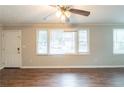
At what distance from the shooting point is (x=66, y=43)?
8695 mm

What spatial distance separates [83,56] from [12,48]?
128 inches

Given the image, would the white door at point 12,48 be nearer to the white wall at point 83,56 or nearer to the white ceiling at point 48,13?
the white wall at point 83,56

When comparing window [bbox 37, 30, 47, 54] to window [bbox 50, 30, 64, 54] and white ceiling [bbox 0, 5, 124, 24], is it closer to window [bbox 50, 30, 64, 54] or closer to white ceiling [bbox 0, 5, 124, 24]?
window [bbox 50, 30, 64, 54]

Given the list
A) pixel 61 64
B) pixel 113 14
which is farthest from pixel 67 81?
pixel 113 14

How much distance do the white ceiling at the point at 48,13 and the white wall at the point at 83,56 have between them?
0.42 m

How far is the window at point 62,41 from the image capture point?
865 centimetres

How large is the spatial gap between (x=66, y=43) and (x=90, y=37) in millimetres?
1133

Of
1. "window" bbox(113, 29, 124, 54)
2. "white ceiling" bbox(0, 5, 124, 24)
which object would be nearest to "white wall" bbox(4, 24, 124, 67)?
"window" bbox(113, 29, 124, 54)

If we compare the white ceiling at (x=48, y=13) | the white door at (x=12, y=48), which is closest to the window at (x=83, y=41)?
the white ceiling at (x=48, y=13)

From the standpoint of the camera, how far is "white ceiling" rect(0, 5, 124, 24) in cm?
661

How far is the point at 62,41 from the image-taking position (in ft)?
28.6

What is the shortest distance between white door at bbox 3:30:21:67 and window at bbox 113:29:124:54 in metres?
4.39

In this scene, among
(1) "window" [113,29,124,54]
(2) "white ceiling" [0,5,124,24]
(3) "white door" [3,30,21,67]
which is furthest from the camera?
(1) "window" [113,29,124,54]
